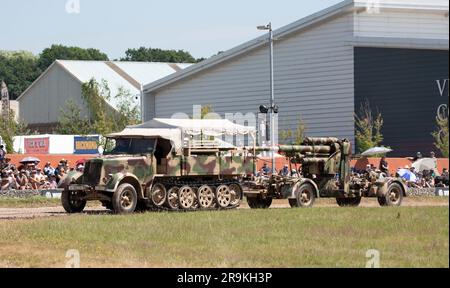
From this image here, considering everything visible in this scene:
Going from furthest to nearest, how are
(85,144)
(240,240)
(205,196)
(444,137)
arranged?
(85,144)
(205,196)
(444,137)
(240,240)

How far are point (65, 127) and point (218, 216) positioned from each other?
55.2 meters

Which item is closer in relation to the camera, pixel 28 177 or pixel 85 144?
pixel 28 177

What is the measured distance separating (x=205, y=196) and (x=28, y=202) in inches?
296

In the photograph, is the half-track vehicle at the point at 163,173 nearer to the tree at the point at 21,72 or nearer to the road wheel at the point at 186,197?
the road wheel at the point at 186,197

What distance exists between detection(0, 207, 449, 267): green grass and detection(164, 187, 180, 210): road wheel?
18.4 feet

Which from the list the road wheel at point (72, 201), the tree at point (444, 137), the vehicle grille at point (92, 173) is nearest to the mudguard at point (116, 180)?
the vehicle grille at point (92, 173)

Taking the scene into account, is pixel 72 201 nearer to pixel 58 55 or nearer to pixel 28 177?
pixel 28 177

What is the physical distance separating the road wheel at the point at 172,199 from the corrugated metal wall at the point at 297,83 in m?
27.2

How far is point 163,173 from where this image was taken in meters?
28.8

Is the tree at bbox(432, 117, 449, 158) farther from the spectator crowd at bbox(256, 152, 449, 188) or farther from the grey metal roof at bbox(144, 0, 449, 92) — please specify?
the grey metal roof at bbox(144, 0, 449, 92)

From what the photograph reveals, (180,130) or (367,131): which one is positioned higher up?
(367,131)

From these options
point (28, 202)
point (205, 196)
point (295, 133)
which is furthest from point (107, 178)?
point (295, 133)

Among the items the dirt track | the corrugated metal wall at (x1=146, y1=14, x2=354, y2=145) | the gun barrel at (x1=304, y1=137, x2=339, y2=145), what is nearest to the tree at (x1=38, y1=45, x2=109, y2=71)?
the corrugated metal wall at (x1=146, y1=14, x2=354, y2=145)
